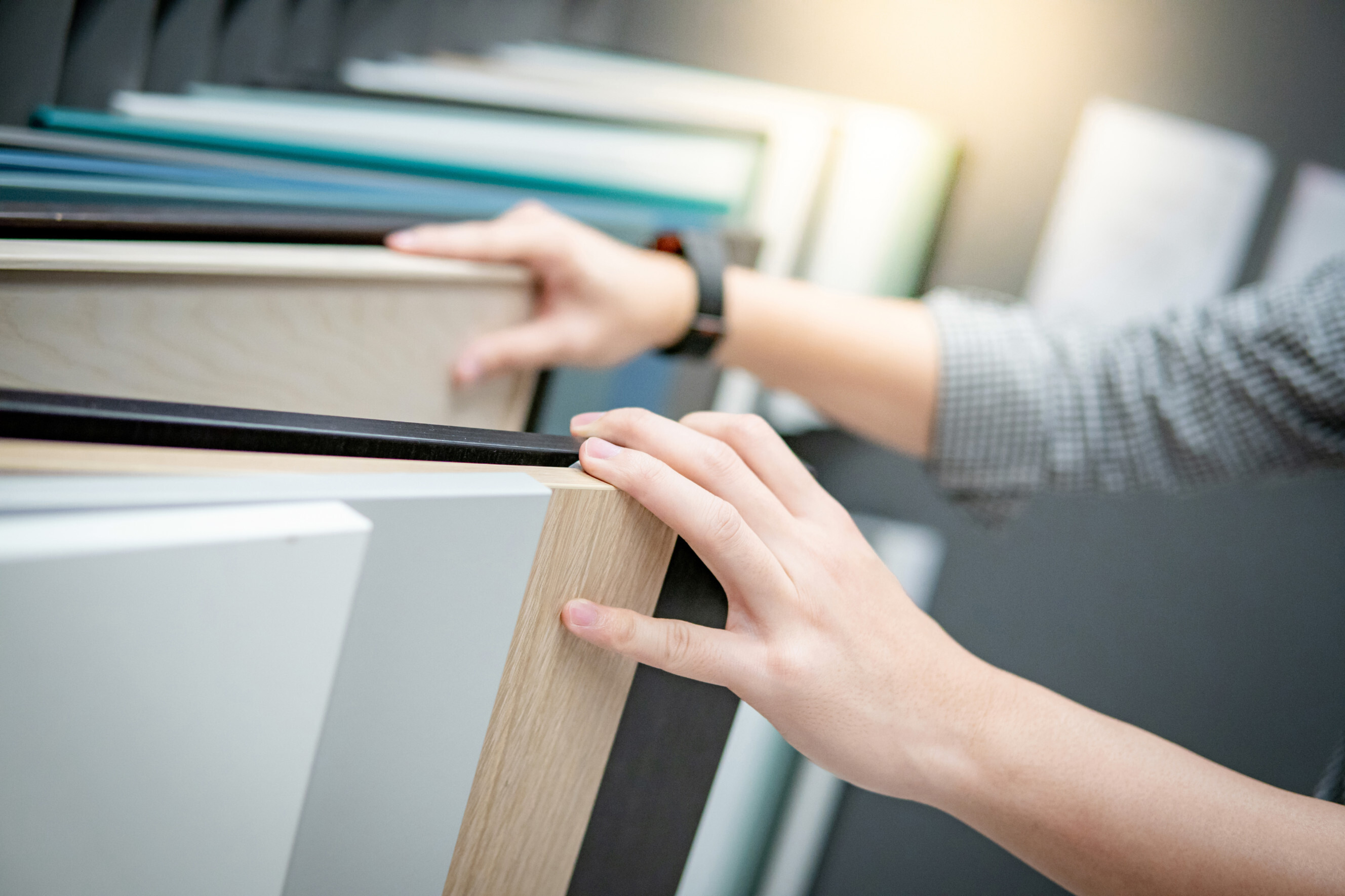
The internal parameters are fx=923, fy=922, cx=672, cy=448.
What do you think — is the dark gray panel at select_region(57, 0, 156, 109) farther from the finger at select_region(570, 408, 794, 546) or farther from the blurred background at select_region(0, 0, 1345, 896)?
the finger at select_region(570, 408, 794, 546)

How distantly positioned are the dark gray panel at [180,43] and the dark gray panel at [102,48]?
29mm

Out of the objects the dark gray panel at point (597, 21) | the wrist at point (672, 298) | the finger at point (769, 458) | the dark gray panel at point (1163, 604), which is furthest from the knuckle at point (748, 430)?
the dark gray panel at point (597, 21)

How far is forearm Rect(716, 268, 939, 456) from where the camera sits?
827mm

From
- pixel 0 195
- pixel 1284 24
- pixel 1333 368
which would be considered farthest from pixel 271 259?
pixel 1284 24

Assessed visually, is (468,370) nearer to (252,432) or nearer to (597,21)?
(252,432)

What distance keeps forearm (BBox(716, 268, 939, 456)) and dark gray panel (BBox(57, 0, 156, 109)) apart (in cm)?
49

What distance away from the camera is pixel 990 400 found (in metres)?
0.84

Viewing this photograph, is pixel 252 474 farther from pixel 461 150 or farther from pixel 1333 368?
pixel 1333 368

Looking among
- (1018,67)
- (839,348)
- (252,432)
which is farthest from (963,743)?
(1018,67)

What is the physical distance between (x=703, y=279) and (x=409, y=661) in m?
0.54

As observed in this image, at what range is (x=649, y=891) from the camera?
0.47m

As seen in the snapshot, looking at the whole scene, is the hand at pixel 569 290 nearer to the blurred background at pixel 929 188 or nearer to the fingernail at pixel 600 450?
the blurred background at pixel 929 188

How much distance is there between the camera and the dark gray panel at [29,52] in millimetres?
597

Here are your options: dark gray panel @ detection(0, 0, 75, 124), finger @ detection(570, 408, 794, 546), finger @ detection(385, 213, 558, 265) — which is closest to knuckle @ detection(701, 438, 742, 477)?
finger @ detection(570, 408, 794, 546)
